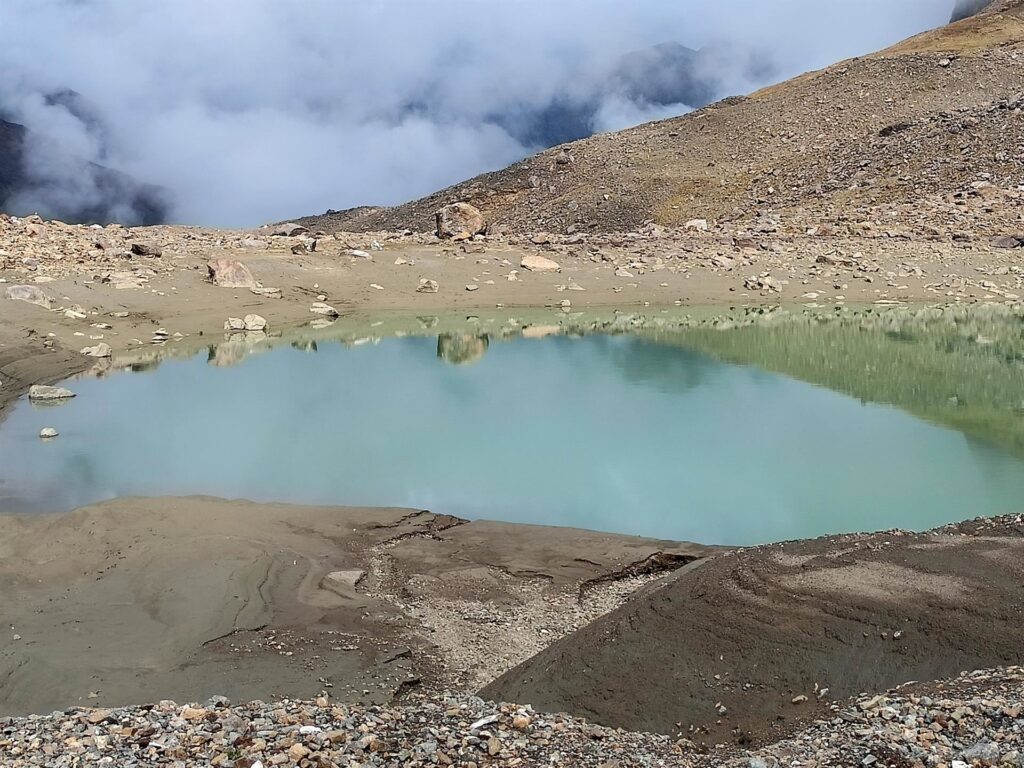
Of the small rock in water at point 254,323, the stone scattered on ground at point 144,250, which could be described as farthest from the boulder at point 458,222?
the small rock in water at point 254,323

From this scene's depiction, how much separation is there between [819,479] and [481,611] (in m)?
5.25

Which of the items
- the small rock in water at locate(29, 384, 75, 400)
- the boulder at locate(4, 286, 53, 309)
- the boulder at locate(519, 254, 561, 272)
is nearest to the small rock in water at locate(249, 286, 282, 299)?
the boulder at locate(4, 286, 53, 309)

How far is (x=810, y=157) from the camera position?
135 feet

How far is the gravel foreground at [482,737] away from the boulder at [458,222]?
26656 mm

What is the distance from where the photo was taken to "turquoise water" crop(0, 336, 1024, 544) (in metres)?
9.73

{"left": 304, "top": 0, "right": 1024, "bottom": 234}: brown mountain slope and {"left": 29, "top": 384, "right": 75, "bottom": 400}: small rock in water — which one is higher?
{"left": 304, "top": 0, "right": 1024, "bottom": 234}: brown mountain slope

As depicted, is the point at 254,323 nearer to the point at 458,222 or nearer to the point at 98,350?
the point at 98,350

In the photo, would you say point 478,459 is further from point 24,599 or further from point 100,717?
point 100,717

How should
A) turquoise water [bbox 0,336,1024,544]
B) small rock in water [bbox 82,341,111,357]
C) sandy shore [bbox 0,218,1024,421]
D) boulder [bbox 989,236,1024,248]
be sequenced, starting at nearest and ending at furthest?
1. turquoise water [bbox 0,336,1024,544]
2. small rock in water [bbox 82,341,111,357]
3. sandy shore [bbox 0,218,1024,421]
4. boulder [bbox 989,236,1024,248]

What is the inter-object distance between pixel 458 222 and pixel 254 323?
38.7 feet

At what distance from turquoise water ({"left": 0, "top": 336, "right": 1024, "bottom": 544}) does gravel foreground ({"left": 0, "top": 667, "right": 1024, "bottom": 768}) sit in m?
4.28

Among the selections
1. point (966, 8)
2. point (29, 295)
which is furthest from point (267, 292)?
point (966, 8)

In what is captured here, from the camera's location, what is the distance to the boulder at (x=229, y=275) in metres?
23.4

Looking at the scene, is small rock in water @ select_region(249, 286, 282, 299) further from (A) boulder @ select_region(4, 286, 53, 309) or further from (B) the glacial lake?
(B) the glacial lake
